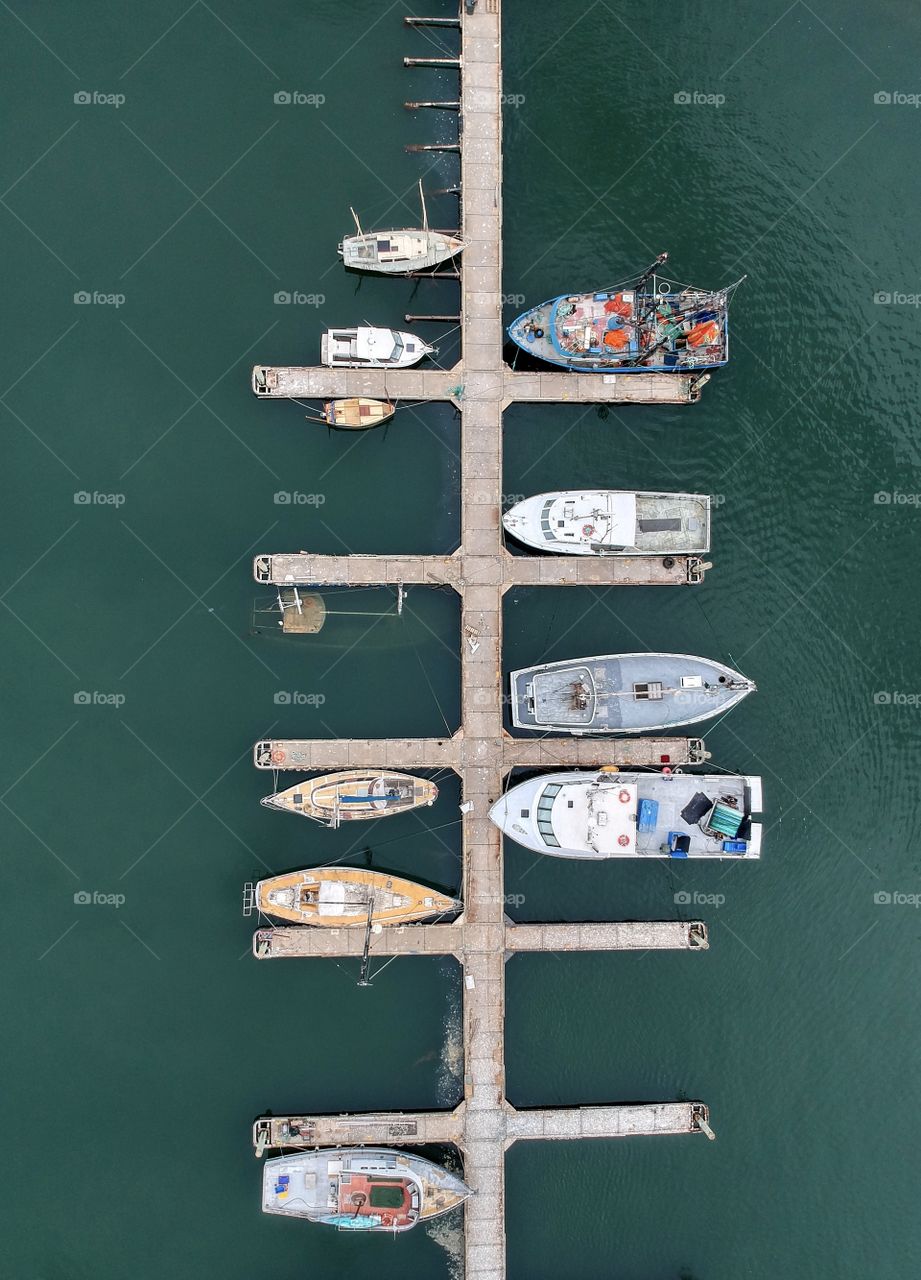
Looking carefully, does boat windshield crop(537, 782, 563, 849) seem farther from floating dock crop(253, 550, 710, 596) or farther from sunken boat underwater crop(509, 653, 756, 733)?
floating dock crop(253, 550, 710, 596)

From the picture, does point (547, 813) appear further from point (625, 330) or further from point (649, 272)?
point (649, 272)

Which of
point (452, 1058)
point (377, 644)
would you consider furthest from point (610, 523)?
point (452, 1058)

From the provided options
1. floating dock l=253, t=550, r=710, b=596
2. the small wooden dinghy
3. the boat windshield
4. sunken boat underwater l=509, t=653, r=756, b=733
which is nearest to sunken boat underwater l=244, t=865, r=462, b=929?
the boat windshield

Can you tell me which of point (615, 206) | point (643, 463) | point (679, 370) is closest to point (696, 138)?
point (615, 206)

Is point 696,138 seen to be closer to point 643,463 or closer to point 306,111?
point 643,463

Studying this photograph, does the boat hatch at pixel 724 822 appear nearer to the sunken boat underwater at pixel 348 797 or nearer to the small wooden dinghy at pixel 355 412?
the sunken boat underwater at pixel 348 797

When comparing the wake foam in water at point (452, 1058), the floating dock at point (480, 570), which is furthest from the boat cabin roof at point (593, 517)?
the wake foam in water at point (452, 1058)

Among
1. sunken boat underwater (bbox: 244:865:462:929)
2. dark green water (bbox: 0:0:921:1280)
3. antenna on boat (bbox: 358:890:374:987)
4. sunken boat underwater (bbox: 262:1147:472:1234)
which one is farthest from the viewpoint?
dark green water (bbox: 0:0:921:1280)
